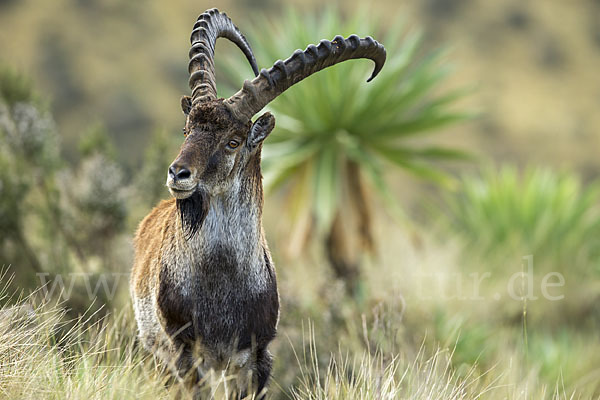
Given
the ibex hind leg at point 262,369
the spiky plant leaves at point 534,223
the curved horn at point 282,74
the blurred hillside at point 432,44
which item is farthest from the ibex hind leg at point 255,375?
the blurred hillside at point 432,44

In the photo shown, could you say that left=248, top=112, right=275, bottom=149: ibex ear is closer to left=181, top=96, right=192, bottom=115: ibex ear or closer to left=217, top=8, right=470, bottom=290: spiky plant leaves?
left=181, top=96, right=192, bottom=115: ibex ear

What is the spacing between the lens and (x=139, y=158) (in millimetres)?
31344

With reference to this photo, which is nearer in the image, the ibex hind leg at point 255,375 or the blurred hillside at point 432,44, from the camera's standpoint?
the ibex hind leg at point 255,375

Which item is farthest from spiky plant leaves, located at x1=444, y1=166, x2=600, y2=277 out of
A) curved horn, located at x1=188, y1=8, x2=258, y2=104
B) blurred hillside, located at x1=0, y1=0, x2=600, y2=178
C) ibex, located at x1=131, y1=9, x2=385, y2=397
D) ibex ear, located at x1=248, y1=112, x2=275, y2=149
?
blurred hillside, located at x1=0, y1=0, x2=600, y2=178

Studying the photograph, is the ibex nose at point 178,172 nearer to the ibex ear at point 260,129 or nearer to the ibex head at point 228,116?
the ibex head at point 228,116

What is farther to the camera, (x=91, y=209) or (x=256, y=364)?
(x=91, y=209)

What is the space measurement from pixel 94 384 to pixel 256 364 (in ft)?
3.28

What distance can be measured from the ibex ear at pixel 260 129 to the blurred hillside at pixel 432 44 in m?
26.9

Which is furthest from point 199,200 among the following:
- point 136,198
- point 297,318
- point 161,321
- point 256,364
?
point 136,198

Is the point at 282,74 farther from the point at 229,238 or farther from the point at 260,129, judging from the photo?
the point at 229,238

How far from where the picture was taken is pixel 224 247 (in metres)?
4.20

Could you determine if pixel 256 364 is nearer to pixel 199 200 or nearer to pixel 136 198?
pixel 199 200

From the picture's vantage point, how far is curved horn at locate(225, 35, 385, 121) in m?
4.09

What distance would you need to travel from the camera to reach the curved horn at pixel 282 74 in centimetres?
409
